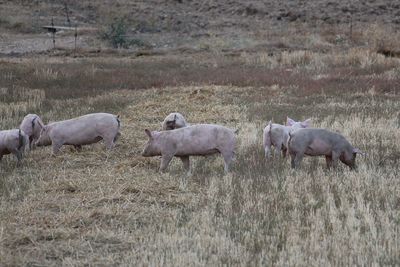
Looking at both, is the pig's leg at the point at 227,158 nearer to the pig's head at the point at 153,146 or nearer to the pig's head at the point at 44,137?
the pig's head at the point at 153,146

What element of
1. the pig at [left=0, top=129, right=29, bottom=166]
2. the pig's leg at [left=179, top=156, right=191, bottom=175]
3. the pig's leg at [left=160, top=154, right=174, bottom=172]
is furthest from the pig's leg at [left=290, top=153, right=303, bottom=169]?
the pig at [left=0, top=129, right=29, bottom=166]

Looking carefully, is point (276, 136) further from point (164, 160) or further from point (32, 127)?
point (32, 127)

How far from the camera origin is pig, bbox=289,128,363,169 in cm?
1084

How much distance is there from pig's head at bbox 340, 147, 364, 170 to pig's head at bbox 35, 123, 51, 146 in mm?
5832

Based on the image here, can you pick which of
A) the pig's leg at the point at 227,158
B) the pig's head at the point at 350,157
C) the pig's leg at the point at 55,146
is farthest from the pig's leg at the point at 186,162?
the pig's leg at the point at 55,146

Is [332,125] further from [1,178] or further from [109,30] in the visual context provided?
[109,30]

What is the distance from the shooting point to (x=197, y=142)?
11.0 meters

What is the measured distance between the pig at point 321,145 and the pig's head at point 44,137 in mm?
5027

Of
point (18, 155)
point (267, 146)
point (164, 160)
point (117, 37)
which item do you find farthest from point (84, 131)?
point (117, 37)

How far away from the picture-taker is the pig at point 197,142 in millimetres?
11031

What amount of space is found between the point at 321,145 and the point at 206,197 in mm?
2530

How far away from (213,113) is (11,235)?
10165mm

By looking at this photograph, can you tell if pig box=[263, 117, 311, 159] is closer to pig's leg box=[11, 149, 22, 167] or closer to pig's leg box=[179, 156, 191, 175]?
pig's leg box=[179, 156, 191, 175]

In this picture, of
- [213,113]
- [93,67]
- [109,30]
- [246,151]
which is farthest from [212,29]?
[246,151]
